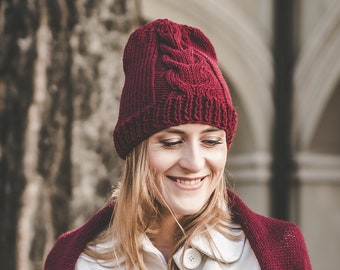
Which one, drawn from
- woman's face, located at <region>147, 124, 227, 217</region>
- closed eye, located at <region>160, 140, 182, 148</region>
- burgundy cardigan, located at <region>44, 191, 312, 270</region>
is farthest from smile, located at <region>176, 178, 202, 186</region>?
burgundy cardigan, located at <region>44, 191, 312, 270</region>

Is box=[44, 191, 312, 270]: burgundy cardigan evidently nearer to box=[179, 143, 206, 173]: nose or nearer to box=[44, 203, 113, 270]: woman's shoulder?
box=[44, 203, 113, 270]: woman's shoulder

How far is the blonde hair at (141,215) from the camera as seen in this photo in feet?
6.81

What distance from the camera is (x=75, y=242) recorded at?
7.43 feet

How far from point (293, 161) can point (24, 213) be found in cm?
348

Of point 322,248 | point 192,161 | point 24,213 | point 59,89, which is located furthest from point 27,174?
point 322,248

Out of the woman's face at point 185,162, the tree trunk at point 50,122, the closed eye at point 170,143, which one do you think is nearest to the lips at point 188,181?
the woman's face at point 185,162

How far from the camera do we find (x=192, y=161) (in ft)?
6.40

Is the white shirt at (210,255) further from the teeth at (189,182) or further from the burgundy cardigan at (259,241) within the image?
the teeth at (189,182)

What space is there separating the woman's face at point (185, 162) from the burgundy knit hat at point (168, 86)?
31 millimetres

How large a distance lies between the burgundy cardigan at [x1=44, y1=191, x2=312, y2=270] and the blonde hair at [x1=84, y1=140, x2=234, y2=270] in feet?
0.23

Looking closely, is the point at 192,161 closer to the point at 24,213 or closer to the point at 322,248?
the point at 24,213

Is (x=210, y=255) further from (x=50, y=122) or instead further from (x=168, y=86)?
(x=50, y=122)

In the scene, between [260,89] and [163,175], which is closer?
[163,175]

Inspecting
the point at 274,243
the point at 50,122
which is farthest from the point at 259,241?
the point at 50,122
